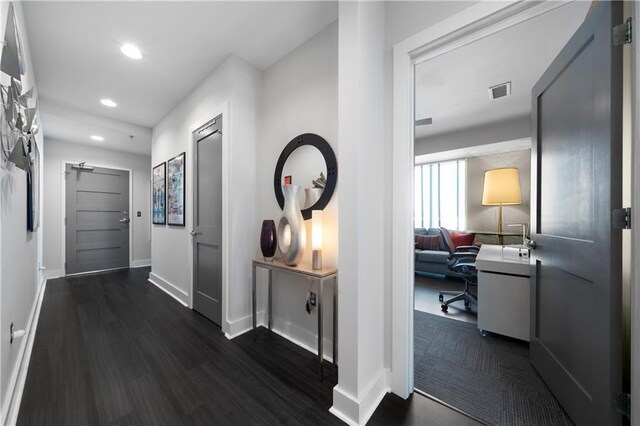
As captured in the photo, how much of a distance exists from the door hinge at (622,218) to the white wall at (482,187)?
12.8 feet

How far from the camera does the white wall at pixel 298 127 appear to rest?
1.79m

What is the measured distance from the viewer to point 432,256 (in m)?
4.26

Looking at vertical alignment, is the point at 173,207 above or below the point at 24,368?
above

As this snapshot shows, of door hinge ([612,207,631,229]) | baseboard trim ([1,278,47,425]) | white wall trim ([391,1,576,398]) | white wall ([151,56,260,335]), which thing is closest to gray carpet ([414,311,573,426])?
white wall trim ([391,1,576,398])

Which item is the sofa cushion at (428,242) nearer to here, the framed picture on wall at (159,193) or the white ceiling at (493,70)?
the white ceiling at (493,70)

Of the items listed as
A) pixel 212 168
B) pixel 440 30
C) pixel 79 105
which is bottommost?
pixel 212 168

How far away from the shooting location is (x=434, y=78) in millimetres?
2678

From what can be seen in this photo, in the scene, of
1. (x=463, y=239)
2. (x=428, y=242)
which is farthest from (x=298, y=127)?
(x=463, y=239)

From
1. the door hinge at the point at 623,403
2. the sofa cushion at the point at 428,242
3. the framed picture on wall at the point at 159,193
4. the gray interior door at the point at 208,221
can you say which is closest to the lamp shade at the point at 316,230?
the gray interior door at the point at 208,221

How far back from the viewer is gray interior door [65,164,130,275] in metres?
4.29

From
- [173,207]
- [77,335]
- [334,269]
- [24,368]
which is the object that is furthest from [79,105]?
[334,269]

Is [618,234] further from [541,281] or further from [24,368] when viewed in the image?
[24,368]

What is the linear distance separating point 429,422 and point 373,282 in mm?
766

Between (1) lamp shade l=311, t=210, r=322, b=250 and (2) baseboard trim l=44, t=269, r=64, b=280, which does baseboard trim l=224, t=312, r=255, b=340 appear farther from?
(2) baseboard trim l=44, t=269, r=64, b=280
